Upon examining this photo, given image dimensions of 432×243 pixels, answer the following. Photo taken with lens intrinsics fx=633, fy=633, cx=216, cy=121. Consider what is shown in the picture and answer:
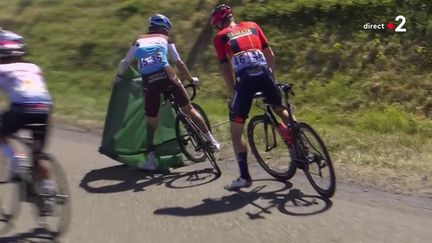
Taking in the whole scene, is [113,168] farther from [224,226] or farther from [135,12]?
[135,12]

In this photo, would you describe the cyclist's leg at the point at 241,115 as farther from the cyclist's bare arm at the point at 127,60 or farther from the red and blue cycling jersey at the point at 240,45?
the cyclist's bare arm at the point at 127,60

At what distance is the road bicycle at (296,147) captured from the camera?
6.42 meters

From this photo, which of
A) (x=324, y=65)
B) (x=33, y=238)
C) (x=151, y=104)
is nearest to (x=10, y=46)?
(x=33, y=238)

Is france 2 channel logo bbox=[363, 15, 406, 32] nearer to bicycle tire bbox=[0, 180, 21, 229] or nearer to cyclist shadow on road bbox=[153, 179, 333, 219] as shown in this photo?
cyclist shadow on road bbox=[153, 179, 333, 219]

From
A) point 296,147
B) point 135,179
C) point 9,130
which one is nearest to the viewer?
point 9,130

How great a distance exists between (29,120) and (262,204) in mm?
2408

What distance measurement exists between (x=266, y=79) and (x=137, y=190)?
190 cm

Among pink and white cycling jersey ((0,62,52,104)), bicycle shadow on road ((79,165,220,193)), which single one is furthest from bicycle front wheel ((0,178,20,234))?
bicycle shadow on road ((79,165,220,193))

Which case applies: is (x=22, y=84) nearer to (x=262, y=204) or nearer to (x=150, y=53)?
(x=150, y=53)

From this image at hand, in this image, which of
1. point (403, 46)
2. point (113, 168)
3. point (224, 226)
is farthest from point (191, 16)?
point (224, 226)

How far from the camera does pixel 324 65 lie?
11.8 m

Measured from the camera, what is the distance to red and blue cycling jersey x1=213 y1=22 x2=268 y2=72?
21.5 feet

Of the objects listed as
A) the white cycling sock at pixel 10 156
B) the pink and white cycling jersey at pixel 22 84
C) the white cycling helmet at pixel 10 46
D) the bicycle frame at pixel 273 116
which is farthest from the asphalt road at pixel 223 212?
the white cycling helmet at pixel 10 46

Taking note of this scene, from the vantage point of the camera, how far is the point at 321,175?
256 inches
